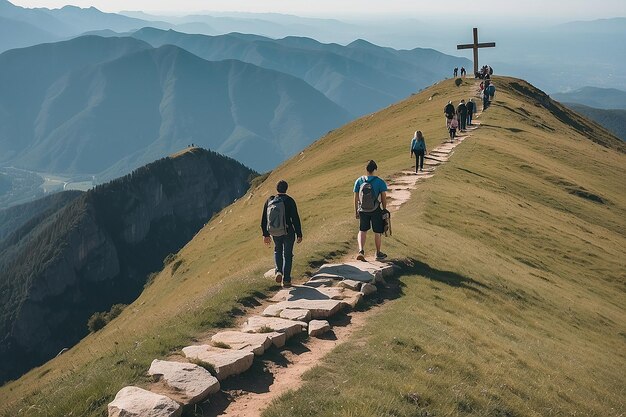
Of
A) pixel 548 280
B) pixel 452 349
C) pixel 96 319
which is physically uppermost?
pixel 452 349

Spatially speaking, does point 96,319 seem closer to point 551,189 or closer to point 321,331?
point 551,189

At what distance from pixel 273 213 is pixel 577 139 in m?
75.6

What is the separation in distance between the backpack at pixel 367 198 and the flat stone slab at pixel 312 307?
5.74 m

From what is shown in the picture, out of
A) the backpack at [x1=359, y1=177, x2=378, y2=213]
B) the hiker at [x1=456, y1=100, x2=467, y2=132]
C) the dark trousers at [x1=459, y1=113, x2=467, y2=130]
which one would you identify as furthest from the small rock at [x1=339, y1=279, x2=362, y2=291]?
the dark trousers at [x1=459, y1=113, x2=467, y2=130]

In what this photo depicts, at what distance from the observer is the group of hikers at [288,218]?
1914 centimetres

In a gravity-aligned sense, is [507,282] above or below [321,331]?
below

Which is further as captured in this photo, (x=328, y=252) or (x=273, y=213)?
(x=328, y=252)

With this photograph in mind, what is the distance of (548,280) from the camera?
29641mm

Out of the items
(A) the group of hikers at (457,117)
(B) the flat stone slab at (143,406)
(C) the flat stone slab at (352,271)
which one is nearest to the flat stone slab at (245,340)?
(B) the flat stone slab at (143,406)

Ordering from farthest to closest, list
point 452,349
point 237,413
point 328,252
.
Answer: point 328,252
point 452,349
point 237,413

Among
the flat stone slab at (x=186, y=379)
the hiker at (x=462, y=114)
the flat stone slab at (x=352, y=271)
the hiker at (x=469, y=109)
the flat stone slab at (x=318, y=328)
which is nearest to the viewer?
the flat stone slab at (x=186, y=379)

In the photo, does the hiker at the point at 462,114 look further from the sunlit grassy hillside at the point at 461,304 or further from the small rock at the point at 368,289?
the small rock at the point at 368,289

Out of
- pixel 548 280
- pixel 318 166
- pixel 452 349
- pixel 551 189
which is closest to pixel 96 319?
pixel 318 166

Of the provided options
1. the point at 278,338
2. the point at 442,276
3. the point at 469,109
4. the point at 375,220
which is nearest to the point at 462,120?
the point at 469,109
